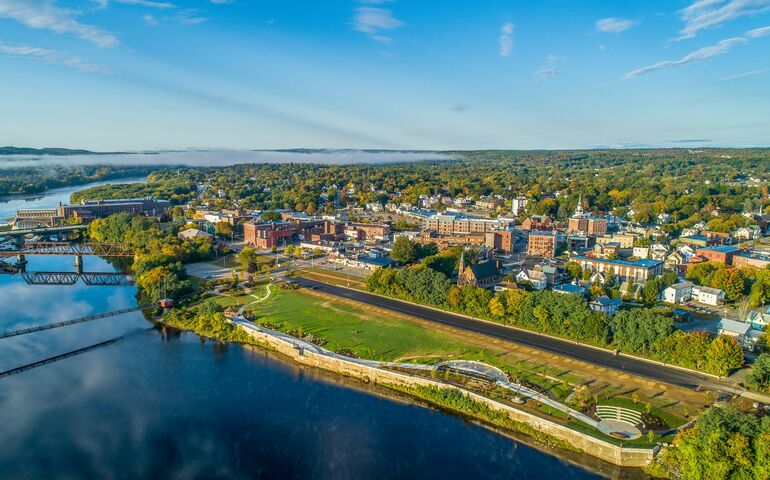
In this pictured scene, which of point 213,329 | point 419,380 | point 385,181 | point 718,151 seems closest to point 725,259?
point 419,380

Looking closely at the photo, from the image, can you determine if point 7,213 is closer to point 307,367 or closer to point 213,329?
point 213,329

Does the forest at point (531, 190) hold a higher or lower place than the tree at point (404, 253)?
higher

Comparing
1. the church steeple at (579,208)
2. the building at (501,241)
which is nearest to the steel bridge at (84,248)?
the building at (501,241)

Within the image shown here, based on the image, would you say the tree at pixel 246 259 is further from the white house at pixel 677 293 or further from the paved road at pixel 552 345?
the white house at pixel 677 293

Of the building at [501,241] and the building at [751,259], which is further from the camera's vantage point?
the building at [501,241]

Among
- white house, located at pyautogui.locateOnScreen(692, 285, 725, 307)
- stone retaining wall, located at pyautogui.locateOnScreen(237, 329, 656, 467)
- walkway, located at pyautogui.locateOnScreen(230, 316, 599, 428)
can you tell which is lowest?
stone retaining wall, located at pyautogui.locateOnScreen(237, 329, 656, 467)

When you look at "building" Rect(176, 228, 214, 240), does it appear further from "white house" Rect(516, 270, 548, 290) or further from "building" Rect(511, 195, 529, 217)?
"building" Rect(511, 195, 529, 217)

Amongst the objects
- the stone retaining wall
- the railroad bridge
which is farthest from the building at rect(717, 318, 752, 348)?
the railroad bridge

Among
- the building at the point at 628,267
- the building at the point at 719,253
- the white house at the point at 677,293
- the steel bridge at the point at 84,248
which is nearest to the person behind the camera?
the white house at the point at 677,293
